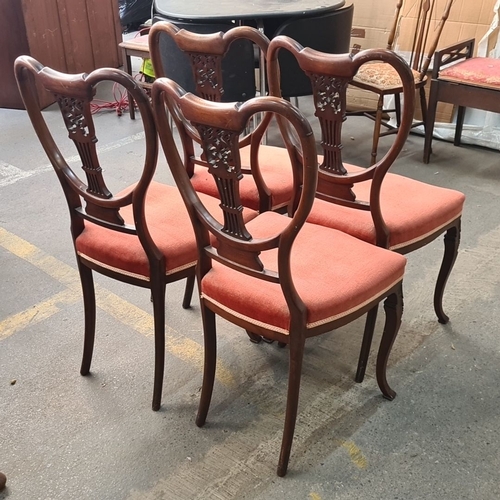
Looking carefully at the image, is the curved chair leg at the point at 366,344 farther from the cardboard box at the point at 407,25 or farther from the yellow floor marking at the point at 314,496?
the cardboard box at the point at 407,25

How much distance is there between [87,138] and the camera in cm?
139

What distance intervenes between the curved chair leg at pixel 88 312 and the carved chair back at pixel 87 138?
0.13m

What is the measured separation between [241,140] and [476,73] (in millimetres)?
1685

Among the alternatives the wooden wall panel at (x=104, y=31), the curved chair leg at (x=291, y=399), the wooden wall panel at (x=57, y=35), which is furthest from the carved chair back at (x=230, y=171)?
the wooden wall panel at (x=104, y=31)

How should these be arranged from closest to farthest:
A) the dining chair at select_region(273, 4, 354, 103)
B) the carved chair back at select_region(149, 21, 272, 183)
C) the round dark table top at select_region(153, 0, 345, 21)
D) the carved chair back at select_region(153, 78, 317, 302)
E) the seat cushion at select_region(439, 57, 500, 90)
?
the carved chair back at select_region(153, 78, 317, 302) → the carved chair back at select_region(149, 21, 272, 183) → the round dark table top at select_region(153, 0, 345, 21) → the dining chair at select_region(273, 4, 354, 103) → the seat cushion at select_region(439, 57, 500, 90)

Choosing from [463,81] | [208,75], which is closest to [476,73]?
[463,81]

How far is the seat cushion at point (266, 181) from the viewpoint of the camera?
1.90 metres

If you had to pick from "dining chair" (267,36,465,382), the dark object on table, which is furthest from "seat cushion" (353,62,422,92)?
the dark object on table

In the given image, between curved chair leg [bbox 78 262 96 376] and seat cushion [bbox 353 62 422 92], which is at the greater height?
seat cushion [bbox 353 62 422 92]

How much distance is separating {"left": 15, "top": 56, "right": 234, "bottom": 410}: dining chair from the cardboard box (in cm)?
240

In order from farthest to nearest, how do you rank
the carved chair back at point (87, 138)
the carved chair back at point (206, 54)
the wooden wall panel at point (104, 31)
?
1. the wooden wall panel at point (104, 31)
2. the carved chair back at point (206, 54)
3. the carved chair back at point (87, 138)

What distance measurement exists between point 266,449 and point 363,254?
1.90ft

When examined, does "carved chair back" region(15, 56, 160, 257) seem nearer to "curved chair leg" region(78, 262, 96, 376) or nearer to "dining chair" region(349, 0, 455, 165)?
"curved chair leg" region(78, 262, 96, 376)

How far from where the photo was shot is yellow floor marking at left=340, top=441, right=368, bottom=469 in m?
1.51
